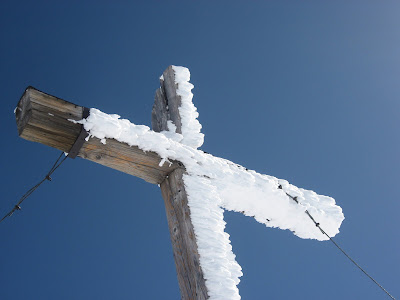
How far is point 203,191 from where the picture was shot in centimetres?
214

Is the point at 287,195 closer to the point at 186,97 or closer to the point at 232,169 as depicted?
the point at 232,169

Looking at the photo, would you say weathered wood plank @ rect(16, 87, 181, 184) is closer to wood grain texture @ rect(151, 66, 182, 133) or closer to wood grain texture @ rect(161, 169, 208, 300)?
wood grain texture @ rect(161, 169, 208, 300)

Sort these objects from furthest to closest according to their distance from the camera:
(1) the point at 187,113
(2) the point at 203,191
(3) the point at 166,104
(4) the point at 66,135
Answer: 1. (3) the point at 166,104
2. (1) the point at 187,113
3. (2) the point at 203,191
4. (4) the point at 66,135

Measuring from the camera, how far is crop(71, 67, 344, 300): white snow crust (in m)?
1.90

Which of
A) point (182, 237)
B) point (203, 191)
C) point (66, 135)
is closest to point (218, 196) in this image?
point (203, 191)

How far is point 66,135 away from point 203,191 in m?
0.72

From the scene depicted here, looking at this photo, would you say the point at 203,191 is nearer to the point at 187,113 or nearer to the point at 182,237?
the point at 182,237

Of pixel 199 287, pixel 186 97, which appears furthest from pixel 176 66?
pixel 199 287

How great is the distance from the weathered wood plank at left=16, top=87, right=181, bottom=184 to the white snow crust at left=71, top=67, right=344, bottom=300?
0.05m

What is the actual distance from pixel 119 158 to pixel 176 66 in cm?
93

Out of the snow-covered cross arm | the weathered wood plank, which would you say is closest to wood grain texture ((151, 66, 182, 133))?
the snow-covered cross arm

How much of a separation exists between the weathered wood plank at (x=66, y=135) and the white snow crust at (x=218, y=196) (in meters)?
0.05

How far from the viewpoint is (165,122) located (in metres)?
2.70

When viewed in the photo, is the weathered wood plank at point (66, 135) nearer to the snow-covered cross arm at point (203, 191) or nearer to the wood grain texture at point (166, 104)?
the snow-covered cross arm at point (203, 191)
